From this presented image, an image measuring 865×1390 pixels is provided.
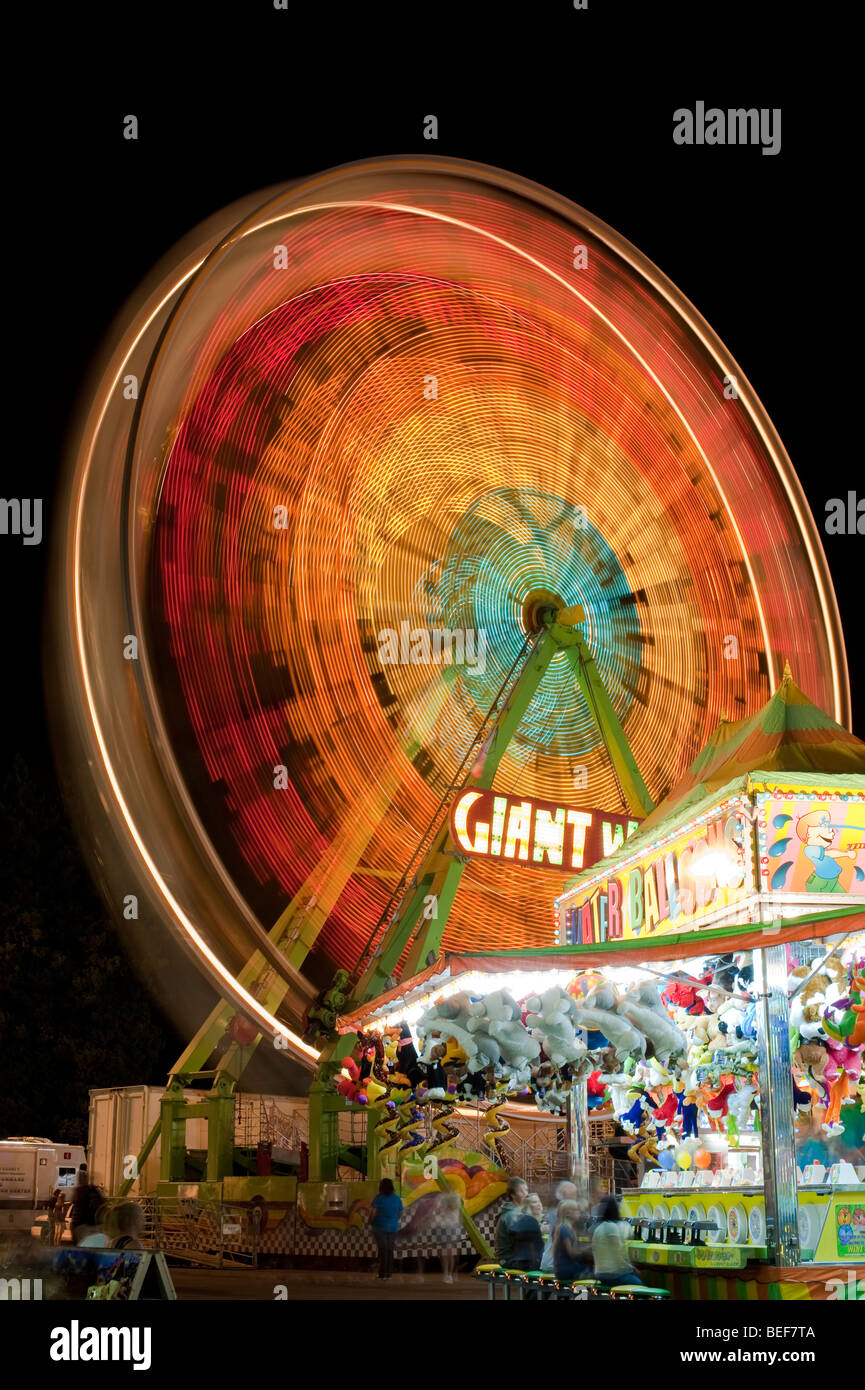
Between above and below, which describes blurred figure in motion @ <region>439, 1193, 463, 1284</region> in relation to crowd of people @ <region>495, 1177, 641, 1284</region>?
below

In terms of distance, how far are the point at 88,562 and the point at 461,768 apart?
5.67 metres

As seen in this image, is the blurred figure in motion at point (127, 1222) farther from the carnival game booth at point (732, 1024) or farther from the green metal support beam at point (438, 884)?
the green metal support beam at point (438, 884)

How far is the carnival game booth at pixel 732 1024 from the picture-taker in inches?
342

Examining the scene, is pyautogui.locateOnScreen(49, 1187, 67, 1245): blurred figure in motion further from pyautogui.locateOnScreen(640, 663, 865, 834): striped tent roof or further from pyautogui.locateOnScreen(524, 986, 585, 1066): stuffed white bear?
pyautogui.locateOnScreen(640, 663, 865, 834): striped tent roof

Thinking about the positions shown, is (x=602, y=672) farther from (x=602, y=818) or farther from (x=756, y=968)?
(x=756, y=968)

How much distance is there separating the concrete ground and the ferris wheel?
10.1 ft

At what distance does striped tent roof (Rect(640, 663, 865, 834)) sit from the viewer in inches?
406

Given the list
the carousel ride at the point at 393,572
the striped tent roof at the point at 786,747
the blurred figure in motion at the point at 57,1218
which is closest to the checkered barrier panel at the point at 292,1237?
the carousel ride at the point at 393,572

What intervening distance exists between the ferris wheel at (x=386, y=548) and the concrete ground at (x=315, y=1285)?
3.09 meters

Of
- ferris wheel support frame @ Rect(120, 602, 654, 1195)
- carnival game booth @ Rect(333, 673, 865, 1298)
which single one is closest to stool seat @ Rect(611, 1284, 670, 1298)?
carnival game booth @ Rect(333, 673, 865, 1298)

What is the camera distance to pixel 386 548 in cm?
1839

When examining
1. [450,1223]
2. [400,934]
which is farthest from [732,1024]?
[400,934]

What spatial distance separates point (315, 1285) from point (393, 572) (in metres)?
9.04
